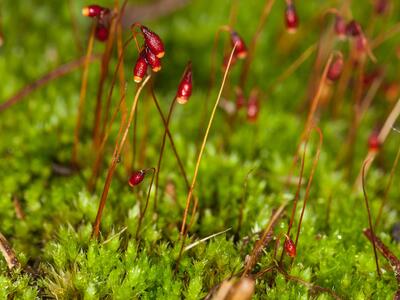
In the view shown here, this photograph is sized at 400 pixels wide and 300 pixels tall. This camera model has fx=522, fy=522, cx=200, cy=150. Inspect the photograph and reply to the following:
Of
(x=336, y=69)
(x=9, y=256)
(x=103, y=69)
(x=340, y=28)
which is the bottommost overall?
(x=9, y=256)

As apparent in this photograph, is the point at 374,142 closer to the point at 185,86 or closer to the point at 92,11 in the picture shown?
the point at 185,86

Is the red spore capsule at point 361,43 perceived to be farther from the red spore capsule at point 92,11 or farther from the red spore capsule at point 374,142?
the red spore capsule at point 92,11

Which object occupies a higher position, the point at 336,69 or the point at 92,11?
the point at 92,11

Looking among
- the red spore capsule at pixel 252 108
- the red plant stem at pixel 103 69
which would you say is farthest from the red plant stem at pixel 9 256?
the red spore capsule at pixel 252 108

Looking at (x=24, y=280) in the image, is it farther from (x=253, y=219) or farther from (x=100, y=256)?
(x=253, y=219)

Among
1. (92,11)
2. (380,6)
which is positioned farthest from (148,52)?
(380,6)

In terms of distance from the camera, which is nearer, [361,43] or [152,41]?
[152,41]

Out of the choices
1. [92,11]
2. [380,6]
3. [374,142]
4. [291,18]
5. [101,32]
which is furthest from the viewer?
[380,6]

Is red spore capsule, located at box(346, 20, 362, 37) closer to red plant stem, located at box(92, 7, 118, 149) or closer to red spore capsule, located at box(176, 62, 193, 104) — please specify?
red spore capsule, located at box(176, 62, 193, 104)
